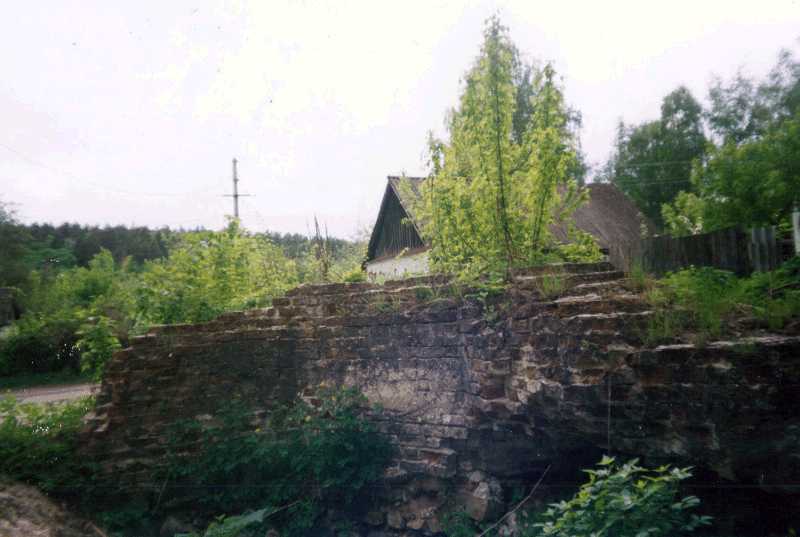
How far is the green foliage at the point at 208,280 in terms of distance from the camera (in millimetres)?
7164

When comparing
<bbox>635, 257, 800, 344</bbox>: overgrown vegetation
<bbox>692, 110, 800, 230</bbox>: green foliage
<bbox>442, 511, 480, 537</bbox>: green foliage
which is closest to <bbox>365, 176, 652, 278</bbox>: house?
<bbox>692, 110, 800, 230</bbox>: green foliage

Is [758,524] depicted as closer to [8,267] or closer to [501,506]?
[501,506]

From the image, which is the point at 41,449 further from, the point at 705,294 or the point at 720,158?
the point at 720,158

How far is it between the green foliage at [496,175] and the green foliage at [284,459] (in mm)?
1951

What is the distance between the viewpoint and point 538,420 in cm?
426

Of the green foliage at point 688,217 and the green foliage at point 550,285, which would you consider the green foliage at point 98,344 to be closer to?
the green foliage at point 550,285

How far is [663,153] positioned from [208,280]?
27.3 meters

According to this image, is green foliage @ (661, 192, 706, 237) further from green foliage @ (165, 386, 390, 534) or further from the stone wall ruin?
green foliage @ (165, 386, 390, 534)

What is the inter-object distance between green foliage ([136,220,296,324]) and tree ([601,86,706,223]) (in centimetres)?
2446

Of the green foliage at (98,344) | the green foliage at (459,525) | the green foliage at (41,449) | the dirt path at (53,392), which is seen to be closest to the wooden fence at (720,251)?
the green foliage at (459,525)

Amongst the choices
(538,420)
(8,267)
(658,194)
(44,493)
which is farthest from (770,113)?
(8,267)

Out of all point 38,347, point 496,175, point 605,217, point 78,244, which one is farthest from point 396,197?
point 78,244

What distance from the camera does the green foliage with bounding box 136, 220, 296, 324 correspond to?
282 inches

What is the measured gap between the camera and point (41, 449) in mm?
5742
